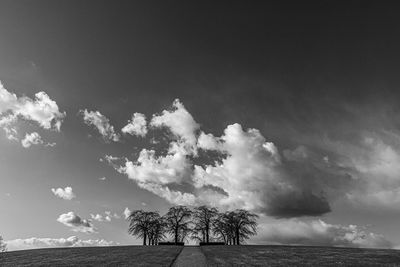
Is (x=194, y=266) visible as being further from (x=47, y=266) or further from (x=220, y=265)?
(x=47, y=266)

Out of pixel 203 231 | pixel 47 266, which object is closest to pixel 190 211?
pixel 203 231

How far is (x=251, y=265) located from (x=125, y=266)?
13064 mm

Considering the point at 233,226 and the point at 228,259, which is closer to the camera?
the point at 228,259

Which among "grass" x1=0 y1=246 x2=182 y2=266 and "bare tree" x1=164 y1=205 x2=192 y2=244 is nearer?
"grass" x1=0 y1=246 x2=182 y2=266

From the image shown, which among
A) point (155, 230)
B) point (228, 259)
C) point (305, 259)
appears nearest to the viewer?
point (305, 259)

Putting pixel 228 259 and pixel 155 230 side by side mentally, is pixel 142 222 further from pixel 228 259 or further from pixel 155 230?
pixel 228 259

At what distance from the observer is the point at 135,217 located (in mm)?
106312

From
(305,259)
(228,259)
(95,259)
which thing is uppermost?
(95,259)

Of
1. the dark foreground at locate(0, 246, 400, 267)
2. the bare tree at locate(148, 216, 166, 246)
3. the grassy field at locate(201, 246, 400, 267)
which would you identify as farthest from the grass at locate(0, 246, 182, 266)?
the bare tree at locate(148, 216, 166, 246)

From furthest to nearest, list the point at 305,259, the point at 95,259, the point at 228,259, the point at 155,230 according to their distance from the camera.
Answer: the point at 155,230, the point at 95,259, the point at 228,259, the point at 305,259

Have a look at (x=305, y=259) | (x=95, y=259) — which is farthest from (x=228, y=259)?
(x=95, y=259)

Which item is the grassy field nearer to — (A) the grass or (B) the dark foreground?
(B) the dark foreground

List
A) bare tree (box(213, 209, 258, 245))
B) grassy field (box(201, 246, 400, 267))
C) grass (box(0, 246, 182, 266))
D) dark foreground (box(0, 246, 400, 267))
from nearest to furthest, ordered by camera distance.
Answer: grassy field (box(201, 246, 400, 267)) → dark foreground (box(0, 246, 400, 267)) → grass (box(0, 246, 182, 266)) → bare tree (box(213, 209, 258, 245))

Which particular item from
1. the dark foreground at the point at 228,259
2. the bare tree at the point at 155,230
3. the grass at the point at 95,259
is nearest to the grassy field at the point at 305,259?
the dark foreground at the point at 228,259
